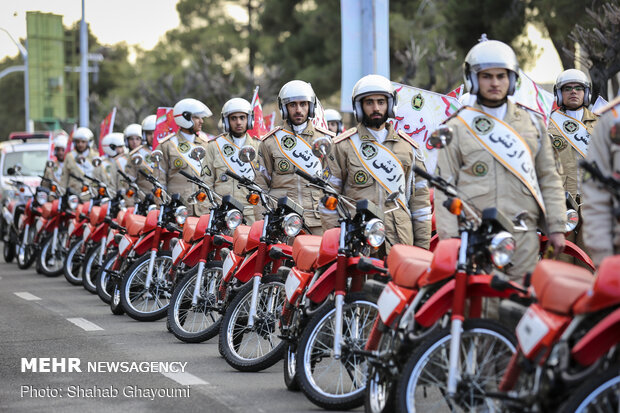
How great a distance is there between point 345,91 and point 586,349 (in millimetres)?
11050

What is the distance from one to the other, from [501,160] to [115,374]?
326cm

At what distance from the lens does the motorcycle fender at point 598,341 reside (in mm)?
4605

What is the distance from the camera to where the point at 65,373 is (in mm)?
8039

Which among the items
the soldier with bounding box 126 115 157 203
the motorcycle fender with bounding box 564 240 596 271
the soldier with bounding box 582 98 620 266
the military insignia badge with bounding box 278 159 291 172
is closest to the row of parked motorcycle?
the soldier with bounding box 582 98 620 266

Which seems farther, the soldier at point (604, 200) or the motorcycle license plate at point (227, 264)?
the motorcycle license plate at point (227, 264)

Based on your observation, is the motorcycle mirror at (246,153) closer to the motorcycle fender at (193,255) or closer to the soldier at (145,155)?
the motorcycle fender at (193,255)

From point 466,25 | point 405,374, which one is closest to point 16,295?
point 405,374

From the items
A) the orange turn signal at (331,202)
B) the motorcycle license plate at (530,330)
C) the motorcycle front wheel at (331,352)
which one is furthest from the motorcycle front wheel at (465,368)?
the orange turn signal at (331,202)

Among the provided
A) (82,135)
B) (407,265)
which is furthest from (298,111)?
(82,135)

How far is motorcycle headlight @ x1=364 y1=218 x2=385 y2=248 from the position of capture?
265 inches

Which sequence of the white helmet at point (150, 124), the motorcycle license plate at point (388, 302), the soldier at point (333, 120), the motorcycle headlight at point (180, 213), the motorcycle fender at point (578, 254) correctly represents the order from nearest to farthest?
the motorcycle license plate at point (388, 302), the motorcycle fender at point (578, 254), the motorcycle headlight at point (180, 213), the white helmet at point (150, 124), the soldier at point (333, 120)

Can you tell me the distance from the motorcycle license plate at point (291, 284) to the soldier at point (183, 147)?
5.41 meters

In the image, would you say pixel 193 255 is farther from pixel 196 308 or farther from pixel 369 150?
pixel 369 150

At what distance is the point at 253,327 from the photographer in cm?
788
